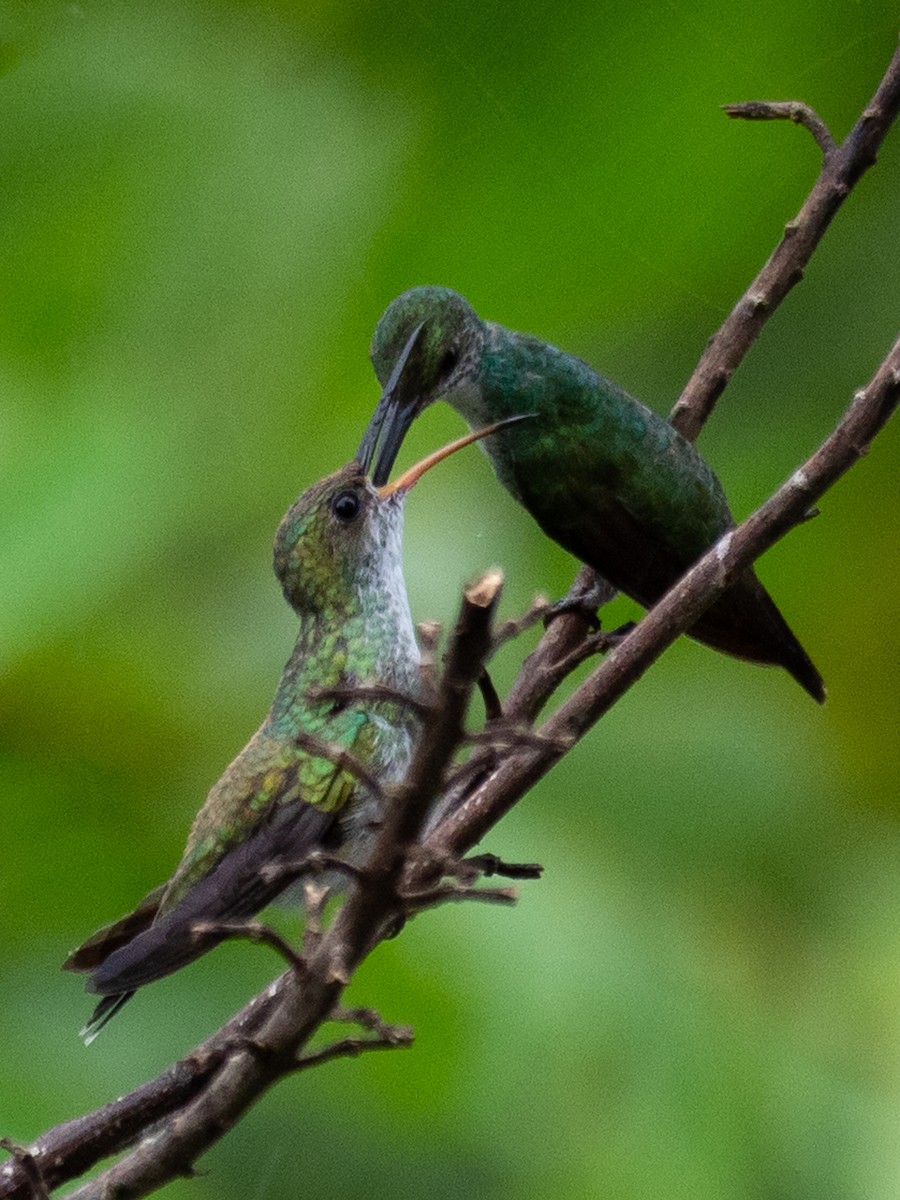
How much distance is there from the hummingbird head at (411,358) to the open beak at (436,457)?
27 mm

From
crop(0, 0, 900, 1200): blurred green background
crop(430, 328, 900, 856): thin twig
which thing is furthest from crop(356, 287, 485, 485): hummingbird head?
crop(0, 0, 900, 1200): blurred green background

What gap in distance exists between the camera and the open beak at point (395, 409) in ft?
Result: 3.77

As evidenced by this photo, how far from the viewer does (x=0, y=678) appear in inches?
93.1

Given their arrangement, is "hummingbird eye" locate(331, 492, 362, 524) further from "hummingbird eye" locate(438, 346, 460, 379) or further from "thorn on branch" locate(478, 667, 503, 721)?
"thorn on branch" locate(478, 667, 503, 721)

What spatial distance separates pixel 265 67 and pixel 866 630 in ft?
4.93

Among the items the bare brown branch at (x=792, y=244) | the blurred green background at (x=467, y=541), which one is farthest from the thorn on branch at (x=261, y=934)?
the blurred green background at (x=467, y=541)

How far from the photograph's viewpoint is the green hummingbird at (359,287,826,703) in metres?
1.15

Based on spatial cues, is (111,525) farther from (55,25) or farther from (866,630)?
(866,630)

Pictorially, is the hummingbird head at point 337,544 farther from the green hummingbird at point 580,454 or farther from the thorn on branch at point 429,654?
the thorn on branch at point 429,654

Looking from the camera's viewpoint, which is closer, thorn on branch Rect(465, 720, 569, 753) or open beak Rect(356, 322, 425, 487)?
thorn on branch Rect(465, 720, 569, 753)

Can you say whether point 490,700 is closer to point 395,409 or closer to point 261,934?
point 395,409

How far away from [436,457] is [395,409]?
52 millimetres

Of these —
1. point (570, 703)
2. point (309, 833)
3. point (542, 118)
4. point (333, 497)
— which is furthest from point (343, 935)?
point (542, 118)

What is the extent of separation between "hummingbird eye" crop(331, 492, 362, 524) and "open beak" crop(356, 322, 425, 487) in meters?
0.16
